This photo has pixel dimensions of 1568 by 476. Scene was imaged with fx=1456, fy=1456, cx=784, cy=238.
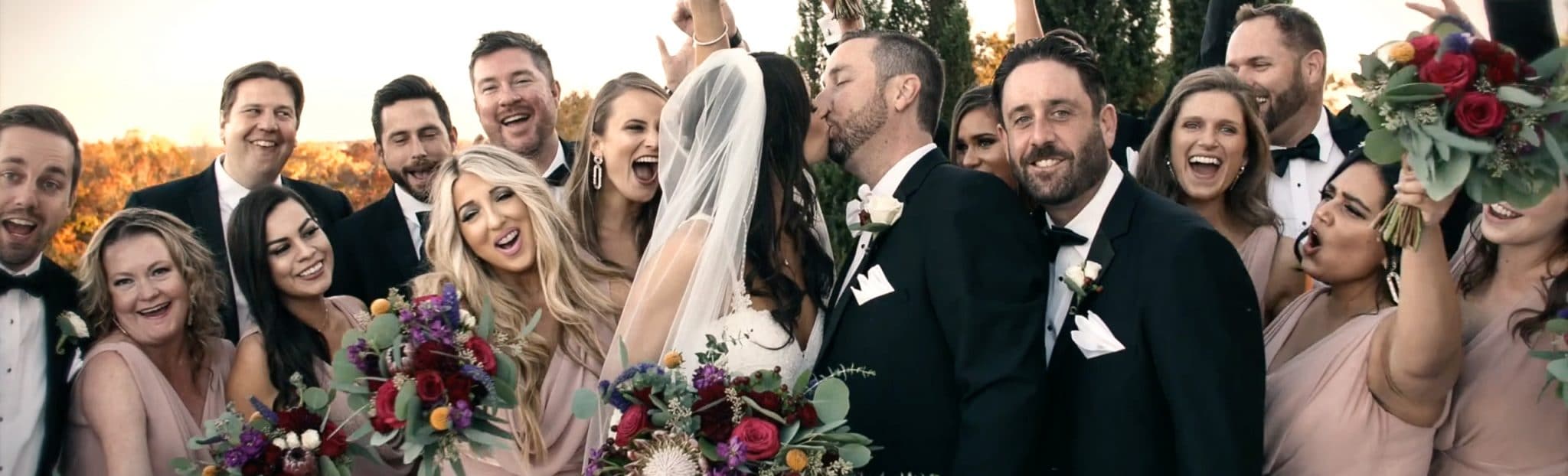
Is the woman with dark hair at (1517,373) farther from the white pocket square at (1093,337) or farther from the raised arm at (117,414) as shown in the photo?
the raised arm at (117,414)

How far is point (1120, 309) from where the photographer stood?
4.31m

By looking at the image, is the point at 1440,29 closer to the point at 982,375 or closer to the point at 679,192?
the point at 982,375

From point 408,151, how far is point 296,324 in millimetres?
1589

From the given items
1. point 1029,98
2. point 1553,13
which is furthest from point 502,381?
point 1553,13

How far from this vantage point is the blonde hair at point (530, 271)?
5020 millimetres

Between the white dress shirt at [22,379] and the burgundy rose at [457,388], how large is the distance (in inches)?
75.8

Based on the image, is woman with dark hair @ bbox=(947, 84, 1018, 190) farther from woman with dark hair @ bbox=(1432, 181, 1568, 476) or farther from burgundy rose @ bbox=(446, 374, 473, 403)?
burgundy rose @ bbox=(446, 374, 473, 403)

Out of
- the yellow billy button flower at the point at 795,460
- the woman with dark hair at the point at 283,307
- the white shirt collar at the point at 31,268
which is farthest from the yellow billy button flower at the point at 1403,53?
the white shirt collar at the point at 31,268

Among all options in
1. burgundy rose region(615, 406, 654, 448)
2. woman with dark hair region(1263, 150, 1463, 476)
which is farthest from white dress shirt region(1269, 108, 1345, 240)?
burgundy rose region(615, 406, 654, 448)

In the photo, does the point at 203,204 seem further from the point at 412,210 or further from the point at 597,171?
the point at 597,171

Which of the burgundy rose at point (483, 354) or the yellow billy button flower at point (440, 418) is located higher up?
the burgundy rose at point (483, 354)

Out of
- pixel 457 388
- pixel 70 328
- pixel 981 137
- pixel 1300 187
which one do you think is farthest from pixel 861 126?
pixel 70 328

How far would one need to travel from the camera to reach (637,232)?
5672 millimetres

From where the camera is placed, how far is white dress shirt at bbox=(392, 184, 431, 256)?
21.9 ft
